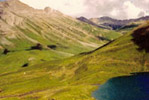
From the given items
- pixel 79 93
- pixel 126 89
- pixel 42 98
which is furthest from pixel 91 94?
pixel 42 98

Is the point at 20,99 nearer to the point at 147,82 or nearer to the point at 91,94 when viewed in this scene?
the point at 91,94

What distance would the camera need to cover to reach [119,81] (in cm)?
19938

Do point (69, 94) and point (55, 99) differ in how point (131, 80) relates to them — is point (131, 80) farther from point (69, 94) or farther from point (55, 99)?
point (55, 99)

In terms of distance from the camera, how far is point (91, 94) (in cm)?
16850

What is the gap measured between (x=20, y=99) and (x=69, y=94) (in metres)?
51.3

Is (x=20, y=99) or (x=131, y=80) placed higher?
(x=131, y=80)

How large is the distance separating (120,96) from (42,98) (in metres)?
64.2

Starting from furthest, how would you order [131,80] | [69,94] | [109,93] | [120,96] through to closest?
[131,80] → [69,94] → [109,93] → [120,96]

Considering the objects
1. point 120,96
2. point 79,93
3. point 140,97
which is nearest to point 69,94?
point 79,93

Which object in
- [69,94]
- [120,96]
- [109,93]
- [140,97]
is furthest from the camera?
[69,94]

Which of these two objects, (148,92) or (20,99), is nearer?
(148,92)

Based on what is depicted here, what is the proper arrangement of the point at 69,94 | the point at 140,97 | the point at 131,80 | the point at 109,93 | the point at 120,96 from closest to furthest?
the point at 140,97
the point at 120,96
the point at 109,93
the point at 69,94
the point at 131,80

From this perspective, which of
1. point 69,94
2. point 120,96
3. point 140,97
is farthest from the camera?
point 69,94

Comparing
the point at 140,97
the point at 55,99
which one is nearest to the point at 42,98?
the point at 55,99
